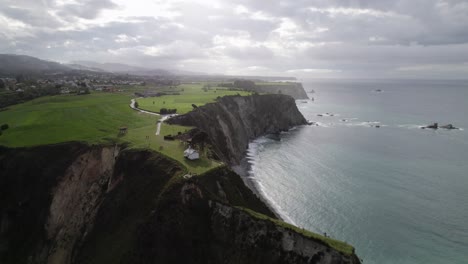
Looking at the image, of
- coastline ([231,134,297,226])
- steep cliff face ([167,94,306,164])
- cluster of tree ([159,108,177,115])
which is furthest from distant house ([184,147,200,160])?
cluster of tree ([159,108,177,115])

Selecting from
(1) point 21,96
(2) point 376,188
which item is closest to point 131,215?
(2) point 376,188

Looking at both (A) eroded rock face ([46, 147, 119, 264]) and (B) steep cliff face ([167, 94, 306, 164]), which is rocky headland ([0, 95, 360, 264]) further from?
(B) steep cliff face ([167, 94, 306, 164])

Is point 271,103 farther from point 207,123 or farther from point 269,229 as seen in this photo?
point 269,229

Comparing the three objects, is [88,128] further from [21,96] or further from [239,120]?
[21,96]

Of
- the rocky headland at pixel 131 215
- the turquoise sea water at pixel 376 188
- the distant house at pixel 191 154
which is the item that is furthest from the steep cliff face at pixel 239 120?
the rocky headland at pixel 131 215

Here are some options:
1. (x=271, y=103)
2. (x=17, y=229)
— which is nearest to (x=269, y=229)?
(x=17, y=229)

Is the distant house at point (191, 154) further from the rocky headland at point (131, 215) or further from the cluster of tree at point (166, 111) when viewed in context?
the cluster of tree at point (166, 111)
